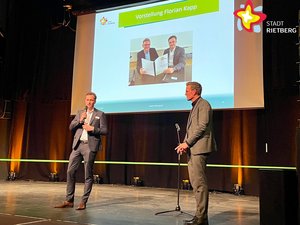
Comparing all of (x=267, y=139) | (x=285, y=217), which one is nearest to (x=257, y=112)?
(x=267, y=139)

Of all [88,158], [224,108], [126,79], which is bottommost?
[88,158]

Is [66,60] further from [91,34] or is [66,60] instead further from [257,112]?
[257,112]

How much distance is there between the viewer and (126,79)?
20.4 ft

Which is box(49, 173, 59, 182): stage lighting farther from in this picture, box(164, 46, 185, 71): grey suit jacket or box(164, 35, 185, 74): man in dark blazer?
box(164, 46, 185, 71): grey suit jacket

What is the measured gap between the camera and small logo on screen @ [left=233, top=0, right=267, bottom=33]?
539 cm

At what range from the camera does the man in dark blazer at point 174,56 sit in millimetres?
5730

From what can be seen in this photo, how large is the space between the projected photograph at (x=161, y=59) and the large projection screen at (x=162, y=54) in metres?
0.02

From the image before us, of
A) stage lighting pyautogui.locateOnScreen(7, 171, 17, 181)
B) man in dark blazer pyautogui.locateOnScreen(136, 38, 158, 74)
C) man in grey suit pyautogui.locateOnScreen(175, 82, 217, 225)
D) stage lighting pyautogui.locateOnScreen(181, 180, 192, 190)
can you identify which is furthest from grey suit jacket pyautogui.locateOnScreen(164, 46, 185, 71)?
stage lighting pyautogui.locateOnScreen(7, 171, 17, 181)

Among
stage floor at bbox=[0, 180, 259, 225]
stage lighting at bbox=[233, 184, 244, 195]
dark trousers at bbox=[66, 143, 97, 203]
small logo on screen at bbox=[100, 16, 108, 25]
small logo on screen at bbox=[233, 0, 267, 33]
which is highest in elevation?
small logo on screen at bbox=[100, 16, 108, 25]

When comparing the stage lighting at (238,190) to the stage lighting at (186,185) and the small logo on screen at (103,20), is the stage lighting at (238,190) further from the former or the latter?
the small logo on screen at (103,20)

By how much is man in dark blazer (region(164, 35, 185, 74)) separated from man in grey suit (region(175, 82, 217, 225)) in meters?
2.46

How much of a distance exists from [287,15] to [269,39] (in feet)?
1.38

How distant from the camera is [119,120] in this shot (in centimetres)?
695

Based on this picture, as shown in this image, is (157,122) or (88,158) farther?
(157,122)
